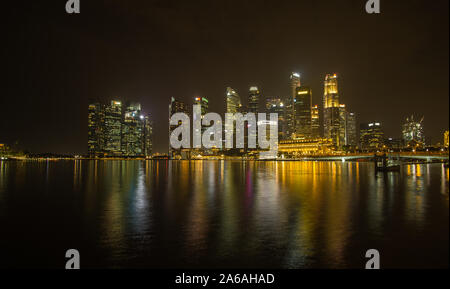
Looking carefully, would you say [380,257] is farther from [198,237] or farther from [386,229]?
[198,237]

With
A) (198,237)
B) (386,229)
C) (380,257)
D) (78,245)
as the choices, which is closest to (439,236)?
(386,229)

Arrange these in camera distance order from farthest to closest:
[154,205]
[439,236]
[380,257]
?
[154,205] < [439,236] < [380,257]

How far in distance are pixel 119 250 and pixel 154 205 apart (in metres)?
12.6

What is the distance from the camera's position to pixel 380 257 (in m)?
13.7

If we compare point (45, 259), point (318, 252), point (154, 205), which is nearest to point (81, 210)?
point (154, 205)

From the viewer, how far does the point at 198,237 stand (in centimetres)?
1667

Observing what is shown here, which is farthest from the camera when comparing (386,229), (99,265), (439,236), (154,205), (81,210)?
(154,205)
